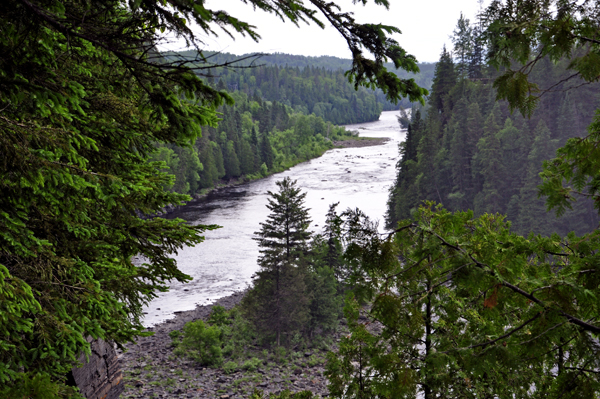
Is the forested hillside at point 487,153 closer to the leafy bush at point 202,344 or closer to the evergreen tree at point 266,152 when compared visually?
the leafy bush at point 202,344

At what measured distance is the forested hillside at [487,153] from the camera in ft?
131

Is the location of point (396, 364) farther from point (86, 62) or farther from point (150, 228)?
point (86, 62)

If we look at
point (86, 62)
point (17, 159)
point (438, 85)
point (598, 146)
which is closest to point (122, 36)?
point (17, 159)

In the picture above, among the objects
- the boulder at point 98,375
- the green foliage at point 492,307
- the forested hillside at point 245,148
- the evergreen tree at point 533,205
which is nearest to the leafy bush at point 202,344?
the boulder at point 98,375

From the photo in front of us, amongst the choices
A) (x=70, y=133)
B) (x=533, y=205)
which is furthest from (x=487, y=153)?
(x=70, y=133)

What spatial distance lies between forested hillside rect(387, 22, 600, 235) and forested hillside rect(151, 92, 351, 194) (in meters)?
24.4

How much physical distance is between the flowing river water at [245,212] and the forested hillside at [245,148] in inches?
147

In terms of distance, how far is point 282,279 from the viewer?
25.1 metres

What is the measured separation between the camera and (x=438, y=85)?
190ft

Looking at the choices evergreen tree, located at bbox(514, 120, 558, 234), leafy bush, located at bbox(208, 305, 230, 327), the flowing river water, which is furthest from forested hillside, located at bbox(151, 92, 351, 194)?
evergreen tree, located at bbox(514, 120, 558, 234)

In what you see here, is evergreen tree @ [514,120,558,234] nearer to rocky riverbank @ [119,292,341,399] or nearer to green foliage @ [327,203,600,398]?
rocky riverbank @ [119,292,341,399]

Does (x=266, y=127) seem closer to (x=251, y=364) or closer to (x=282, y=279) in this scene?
(x=282, y=279)

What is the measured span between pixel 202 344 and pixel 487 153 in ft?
115

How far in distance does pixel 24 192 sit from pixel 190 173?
59471 mm
